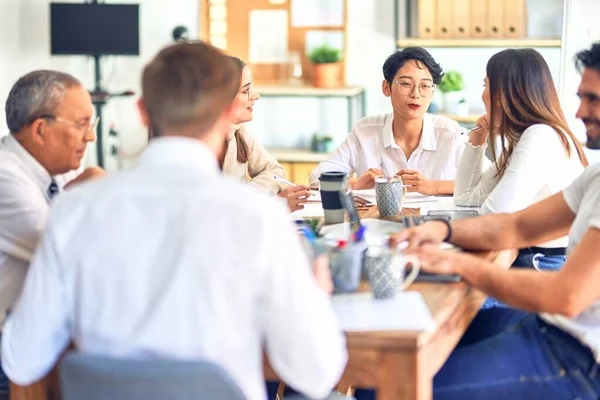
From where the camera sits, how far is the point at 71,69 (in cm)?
623

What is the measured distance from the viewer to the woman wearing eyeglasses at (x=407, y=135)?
3.59m

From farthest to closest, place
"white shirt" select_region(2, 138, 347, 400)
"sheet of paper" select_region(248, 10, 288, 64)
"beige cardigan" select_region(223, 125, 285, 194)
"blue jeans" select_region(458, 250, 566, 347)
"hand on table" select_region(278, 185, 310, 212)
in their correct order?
"sheet of paper" select_region(248, 10, 288, 64)
"beige cardigan" select_region(223, 125, 285, 194)
"hand on table" select_region(278, 185, 310, 212)
"blue jeans" select_region(458, 250, 566, 347)
"white shirt" select_region(2, 138, 347, 400)

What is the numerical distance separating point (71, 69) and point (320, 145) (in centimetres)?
182

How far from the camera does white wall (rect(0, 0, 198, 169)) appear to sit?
6016mm

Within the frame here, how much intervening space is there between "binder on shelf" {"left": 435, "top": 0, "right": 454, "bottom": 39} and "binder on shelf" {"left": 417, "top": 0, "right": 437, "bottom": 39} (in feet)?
0.08

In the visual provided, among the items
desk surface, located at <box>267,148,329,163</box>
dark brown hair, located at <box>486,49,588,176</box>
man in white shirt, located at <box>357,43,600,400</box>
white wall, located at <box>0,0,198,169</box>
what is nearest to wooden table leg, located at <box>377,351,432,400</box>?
man in white shirt, located at <box>357,43,600,400</box>

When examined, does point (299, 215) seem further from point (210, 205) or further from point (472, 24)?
point (472, 24)

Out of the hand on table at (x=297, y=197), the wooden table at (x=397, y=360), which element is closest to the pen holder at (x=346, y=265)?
the wooden table at (x=397, y=360)

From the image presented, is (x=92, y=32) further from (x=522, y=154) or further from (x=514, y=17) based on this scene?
(x=522, y=154)

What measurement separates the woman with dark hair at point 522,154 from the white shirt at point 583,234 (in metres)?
0.38

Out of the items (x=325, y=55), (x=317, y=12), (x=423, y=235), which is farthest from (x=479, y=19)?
(x=423, y=235)

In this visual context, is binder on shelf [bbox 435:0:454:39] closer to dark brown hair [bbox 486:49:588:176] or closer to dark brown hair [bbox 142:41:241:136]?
dark brown hair [bbox 486:49:588:176]

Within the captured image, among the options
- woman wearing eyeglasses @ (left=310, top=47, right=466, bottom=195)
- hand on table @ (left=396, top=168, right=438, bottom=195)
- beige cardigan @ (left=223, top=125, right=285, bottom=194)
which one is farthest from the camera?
woman wearing eyeglasses @ (left=310, top=47, right=466, bottom=195)

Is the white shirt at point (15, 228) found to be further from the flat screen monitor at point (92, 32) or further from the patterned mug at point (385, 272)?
the flat screen monitor at point (92, 32)
